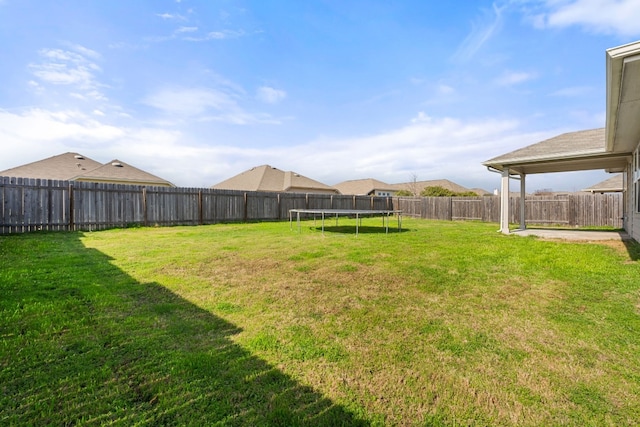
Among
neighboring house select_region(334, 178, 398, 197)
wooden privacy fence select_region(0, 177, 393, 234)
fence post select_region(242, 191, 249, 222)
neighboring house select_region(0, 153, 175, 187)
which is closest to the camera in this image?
wooden privacy fence select_region(0, 177, 393, 234)

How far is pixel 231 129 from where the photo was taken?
720 inches

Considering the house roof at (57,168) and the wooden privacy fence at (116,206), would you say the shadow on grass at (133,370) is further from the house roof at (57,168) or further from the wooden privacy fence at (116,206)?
the house roof at (57,168)

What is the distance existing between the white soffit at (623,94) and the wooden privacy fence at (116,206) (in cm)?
1413

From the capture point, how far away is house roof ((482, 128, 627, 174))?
8.84 meters

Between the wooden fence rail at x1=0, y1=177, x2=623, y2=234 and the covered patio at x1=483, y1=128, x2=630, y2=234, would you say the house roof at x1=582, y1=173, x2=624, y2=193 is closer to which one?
the wooden fence rail at x1=0, y1=177, x2=623, y2=234

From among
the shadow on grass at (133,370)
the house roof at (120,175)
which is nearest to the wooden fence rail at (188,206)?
the shadow on grass at (133,370)

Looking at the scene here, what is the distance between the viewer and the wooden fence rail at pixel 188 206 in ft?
31.7

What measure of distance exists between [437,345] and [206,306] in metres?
2.44

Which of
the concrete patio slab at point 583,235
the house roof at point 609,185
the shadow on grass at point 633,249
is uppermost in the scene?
the house roof at point 609,185

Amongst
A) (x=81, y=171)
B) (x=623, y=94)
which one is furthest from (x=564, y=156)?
(x=81, y=171)

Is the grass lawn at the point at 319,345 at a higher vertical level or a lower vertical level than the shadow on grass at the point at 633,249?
lower

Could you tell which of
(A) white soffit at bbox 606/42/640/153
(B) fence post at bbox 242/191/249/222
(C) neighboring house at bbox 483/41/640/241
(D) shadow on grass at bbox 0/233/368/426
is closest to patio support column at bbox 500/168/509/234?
(C) neighboring house at bbox 483/41/640/241

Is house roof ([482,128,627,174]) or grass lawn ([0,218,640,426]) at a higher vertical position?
house roof ([482,128,627,174])

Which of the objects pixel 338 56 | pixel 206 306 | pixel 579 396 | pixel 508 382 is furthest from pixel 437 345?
pixel 338 56
